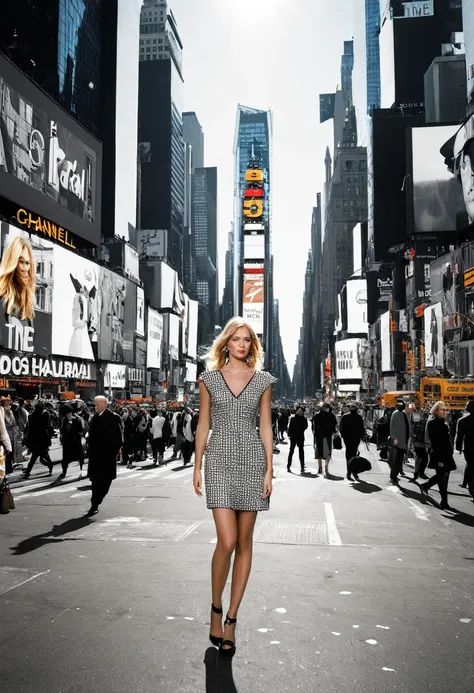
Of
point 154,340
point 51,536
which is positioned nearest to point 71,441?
point 51,536

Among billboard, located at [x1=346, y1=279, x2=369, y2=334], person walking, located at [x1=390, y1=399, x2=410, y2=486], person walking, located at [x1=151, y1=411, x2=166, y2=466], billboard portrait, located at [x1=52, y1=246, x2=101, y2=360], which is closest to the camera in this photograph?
person walking, located at [x1=390, y1=399, x2=410, y2=486]

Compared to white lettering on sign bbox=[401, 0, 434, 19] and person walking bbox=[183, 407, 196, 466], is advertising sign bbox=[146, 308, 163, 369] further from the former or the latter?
person walking bbox=[183, 407, 196, 466]

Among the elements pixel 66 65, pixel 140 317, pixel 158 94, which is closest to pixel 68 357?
pixel 140 317

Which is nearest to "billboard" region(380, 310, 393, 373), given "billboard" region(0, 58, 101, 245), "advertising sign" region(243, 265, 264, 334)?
"billboard" region(0, 58, 101, 245)

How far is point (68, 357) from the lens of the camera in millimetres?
50250

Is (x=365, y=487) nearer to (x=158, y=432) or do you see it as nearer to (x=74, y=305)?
(x=158, y=432)

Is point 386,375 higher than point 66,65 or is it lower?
lower

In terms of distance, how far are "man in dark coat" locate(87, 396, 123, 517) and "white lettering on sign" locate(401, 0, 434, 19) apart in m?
120

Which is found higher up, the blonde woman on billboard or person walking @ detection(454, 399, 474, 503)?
the blonde woman on billboard

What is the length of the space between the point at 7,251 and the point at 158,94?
488 feet

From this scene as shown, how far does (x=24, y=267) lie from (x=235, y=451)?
3993 centimetres

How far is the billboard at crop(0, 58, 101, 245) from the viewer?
39.3 meters

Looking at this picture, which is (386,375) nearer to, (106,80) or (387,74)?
(387,74)

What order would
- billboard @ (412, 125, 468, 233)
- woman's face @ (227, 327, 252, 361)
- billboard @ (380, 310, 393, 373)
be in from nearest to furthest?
woman's face @ (227, 327, 252, 361)
billboard @ (412, 125, 468, 233)
billboard @ (380, 310, 393, 373)
